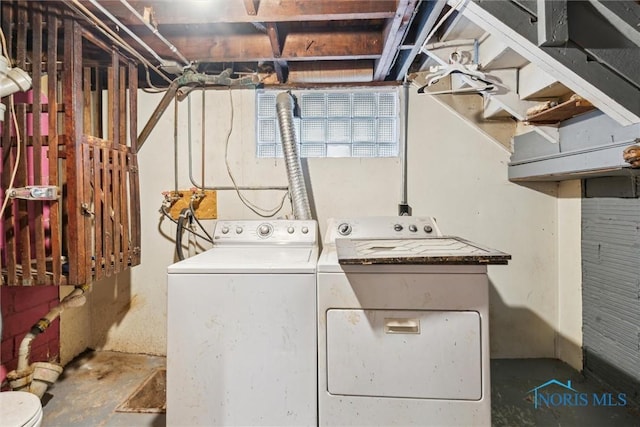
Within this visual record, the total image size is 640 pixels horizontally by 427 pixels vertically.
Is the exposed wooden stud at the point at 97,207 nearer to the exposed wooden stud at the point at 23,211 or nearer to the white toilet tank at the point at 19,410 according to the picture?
the exposed wooden stud at the point at 23,211

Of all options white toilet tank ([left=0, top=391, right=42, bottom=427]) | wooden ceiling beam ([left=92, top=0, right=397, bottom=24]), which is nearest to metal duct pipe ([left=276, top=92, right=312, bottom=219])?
wooden ceiling beam ([left=92, top=0, right=397, bottom=24])

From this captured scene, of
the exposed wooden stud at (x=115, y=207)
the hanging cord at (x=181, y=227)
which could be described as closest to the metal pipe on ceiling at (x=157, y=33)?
the exposed wooden stud at (x=115, y=207)

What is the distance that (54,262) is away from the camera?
1.67m

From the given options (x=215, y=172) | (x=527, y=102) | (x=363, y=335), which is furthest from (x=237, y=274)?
(x=527, y=102)

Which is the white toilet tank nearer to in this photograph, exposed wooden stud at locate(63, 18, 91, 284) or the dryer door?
exposed wooden stud at locate(63, 18, 91, 284)

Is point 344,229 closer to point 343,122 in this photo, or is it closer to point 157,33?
point 343,122

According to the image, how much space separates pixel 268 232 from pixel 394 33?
4.46 ft

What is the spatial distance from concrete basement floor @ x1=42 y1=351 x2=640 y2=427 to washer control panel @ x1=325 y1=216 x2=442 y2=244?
1063mm

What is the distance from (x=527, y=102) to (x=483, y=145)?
0.46 meters

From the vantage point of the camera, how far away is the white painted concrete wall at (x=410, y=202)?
2412mm

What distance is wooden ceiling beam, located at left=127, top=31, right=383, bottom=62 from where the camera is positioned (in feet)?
6.82

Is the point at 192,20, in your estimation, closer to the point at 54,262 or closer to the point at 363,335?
the point at 54,262

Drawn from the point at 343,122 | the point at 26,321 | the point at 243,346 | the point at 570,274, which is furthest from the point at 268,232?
the point at 570,274

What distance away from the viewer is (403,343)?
4.40 feet
